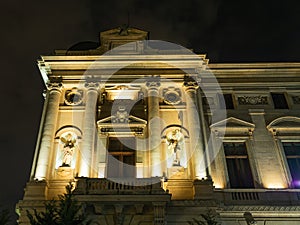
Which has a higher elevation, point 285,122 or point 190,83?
point 190,83

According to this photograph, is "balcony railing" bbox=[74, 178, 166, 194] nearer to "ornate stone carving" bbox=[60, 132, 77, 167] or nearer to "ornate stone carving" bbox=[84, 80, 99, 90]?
"ornate stone carving" bbox=[60, 132, 77, 167]

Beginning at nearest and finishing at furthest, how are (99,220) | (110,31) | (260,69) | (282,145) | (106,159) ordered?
(99,220) → (106,159) → (282,145) → (260,69) → (110,31)

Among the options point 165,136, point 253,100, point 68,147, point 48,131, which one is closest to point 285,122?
point 253,100

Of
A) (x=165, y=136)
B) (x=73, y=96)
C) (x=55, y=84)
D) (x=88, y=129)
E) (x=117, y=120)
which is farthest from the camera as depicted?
(x=73, y=96)

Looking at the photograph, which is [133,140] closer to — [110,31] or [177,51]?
[177,51]

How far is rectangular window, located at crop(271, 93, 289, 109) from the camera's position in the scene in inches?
1030

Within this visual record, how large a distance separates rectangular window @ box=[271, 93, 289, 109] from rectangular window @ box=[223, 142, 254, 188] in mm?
4495

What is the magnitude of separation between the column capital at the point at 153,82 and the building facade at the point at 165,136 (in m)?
0.07

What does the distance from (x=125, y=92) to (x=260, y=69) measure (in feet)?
34.0

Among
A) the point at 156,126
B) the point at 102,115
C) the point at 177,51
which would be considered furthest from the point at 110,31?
the point at 156,126

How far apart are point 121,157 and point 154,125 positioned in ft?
9.56

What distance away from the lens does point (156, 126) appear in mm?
23375

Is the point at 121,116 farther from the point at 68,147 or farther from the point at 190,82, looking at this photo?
the point at 190,82

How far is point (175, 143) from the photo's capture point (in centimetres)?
2278
